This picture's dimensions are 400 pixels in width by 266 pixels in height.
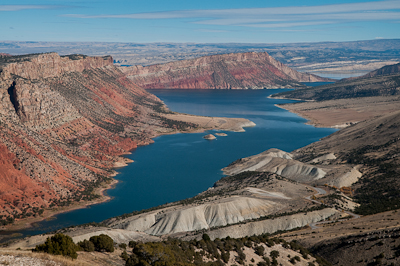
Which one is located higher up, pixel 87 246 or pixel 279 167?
pixel 87 246

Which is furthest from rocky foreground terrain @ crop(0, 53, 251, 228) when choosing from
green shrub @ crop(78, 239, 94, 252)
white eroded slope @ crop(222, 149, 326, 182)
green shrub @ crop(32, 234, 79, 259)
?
green shrub @ crop(32, 234, 79, 259)

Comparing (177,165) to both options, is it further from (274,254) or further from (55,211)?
(274,254)

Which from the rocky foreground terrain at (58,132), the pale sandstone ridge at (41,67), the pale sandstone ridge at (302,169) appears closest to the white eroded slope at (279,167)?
the pale sandstone ridge at (302,169)

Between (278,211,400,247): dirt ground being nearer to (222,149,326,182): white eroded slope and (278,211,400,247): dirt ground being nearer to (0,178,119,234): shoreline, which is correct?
(222,149,326,182): white eroded slope

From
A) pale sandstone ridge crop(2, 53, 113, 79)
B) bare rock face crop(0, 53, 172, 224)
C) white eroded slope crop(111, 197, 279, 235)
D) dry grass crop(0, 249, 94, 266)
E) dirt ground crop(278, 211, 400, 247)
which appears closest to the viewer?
dry grass crop(0, 249, 94, 266)

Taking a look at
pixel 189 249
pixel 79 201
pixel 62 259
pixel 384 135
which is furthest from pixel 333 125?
pixel 62 259

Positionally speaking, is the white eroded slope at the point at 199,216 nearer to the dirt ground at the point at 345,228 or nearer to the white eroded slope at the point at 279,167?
the dirt ground at the point at 345,228

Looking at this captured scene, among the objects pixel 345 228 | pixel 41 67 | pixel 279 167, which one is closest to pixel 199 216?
pixel 345 228

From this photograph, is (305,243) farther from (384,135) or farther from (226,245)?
(384,135)
